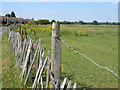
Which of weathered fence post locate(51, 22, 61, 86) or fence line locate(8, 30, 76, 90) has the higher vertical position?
weathered fence post locate(51, 22, 61, 86)

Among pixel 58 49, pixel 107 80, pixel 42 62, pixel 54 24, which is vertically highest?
pixel 54 24

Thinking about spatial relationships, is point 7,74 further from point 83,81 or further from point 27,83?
point 83,81

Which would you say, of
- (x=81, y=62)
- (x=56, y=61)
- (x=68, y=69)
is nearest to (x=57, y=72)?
(x=56, y=61)

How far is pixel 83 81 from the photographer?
6.60m

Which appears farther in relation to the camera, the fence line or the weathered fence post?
the fence line

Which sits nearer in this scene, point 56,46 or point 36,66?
point 56,46

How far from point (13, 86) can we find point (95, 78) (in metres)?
2.54

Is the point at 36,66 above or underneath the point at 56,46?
underneath

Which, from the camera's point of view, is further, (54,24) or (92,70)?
(92,70)

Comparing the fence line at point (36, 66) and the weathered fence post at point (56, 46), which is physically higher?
the weathered fence post at point (56, 46)

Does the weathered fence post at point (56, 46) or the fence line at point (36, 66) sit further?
the fence line at point (36, 66)

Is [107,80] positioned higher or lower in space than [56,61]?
lower

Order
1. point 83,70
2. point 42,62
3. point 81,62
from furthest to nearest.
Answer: point 81,62 < point 83,70 < point 42,62

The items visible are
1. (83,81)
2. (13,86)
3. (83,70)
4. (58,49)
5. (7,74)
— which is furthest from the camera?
(83,70)
